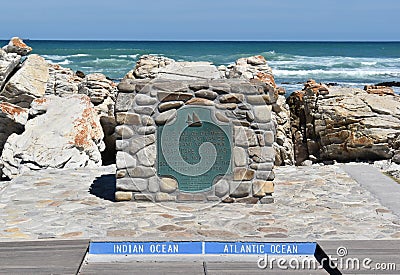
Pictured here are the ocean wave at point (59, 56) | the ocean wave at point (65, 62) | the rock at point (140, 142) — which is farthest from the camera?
the ocean wave at point (59, 56)

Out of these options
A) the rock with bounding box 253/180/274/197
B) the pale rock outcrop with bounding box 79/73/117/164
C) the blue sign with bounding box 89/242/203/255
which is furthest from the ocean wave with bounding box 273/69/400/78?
the blue sign with bounding box 89/242/203/255

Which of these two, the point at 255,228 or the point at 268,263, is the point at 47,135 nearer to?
the point at 255,228

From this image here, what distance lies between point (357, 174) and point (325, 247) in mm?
3863

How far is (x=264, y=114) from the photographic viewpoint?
759cm

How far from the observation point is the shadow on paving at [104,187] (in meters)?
8.13

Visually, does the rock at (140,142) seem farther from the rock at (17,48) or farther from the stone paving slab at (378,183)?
the rock at (17,48)

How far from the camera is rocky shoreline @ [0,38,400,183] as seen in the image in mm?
10398

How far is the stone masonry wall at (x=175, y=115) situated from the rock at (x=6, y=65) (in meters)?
7.57

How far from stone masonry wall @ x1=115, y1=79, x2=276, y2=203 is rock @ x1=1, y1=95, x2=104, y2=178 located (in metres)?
2.99

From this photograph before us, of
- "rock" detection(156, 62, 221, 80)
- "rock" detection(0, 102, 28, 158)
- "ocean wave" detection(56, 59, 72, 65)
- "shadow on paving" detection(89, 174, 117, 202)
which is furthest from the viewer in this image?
"ocean wave" detection(56, 59, 72, 65)

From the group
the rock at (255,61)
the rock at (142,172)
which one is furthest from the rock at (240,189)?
the rock at (255,61)

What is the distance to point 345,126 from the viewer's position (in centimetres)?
1298

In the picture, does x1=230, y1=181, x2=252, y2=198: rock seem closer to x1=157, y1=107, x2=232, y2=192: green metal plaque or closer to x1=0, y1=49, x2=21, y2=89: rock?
x1=157, y1=107, x2=232, y2=192: green metal plaque

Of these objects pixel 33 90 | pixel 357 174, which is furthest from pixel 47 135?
pixel 357 174
